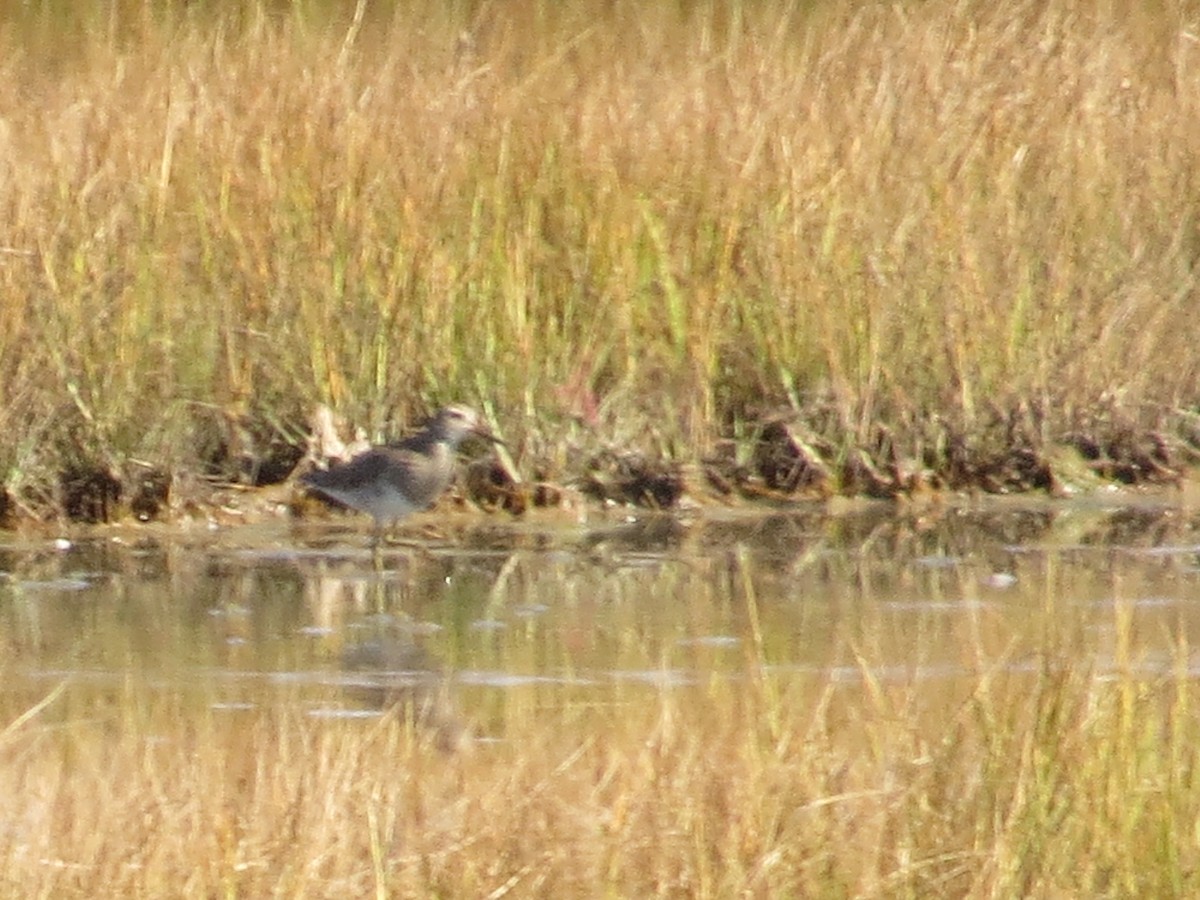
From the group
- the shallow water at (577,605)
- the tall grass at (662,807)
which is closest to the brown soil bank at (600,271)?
the shallow water at (577,605)

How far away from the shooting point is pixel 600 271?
28.9 ft

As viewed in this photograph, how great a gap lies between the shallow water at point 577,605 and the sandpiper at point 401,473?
17 centimetres

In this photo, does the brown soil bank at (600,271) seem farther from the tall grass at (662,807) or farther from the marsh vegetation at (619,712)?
the tall grass at (662,807)

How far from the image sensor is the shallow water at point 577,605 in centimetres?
622

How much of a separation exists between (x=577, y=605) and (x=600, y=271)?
A: 6.34 feet

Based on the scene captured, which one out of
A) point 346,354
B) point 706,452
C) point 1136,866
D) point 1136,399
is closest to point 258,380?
point 346,354

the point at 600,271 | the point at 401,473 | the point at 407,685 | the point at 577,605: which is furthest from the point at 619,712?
the point at 600,271

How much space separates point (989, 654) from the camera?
643 centimetres

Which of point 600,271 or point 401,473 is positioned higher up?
point 600,271

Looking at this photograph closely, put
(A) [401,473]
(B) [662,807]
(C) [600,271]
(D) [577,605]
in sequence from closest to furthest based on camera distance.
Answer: (B) [662,807], (D) [577,605], (A) [401,473], (C) [600,271]

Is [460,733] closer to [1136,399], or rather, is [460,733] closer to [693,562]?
[693,562]

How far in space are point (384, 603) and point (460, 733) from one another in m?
1.53

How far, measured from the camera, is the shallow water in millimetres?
6219

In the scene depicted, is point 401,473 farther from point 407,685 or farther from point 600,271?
point 407,685
